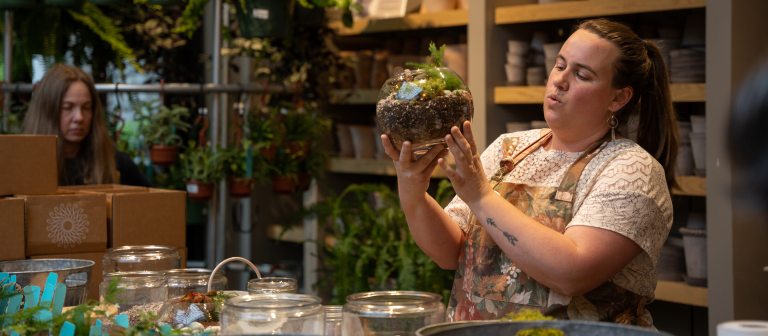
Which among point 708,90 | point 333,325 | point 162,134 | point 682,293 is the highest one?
point 708,90

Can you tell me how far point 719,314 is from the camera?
10.9ft

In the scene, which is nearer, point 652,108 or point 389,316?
point 389,316

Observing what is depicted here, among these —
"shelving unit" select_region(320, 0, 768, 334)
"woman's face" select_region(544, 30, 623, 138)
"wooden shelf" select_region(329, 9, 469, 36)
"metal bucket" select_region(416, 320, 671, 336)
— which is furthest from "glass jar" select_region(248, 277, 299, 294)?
"wooden shelf" select_region(329, 9, 469, 36)

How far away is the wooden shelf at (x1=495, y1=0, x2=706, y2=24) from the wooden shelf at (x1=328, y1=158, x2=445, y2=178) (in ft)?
3.10

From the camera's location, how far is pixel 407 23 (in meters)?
Answer: 4.52

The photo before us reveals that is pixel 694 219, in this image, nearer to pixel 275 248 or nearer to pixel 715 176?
pixel 715 176

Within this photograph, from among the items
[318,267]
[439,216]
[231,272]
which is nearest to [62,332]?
[439,216]

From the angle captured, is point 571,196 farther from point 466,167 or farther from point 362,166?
point 362,166

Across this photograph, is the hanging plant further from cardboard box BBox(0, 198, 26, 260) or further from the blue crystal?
the blue crystal

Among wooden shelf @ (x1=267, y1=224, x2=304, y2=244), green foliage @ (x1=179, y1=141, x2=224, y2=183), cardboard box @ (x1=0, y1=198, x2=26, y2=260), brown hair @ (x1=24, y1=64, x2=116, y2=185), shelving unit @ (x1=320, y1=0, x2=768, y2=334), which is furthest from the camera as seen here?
wooden shelf @ (x1=267, y1=224, x2=304, y2=244)

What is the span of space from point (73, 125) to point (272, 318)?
2638mm

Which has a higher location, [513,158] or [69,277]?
[513,158]

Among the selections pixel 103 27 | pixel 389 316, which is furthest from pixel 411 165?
pixel 103 27

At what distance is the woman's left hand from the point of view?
188cm
